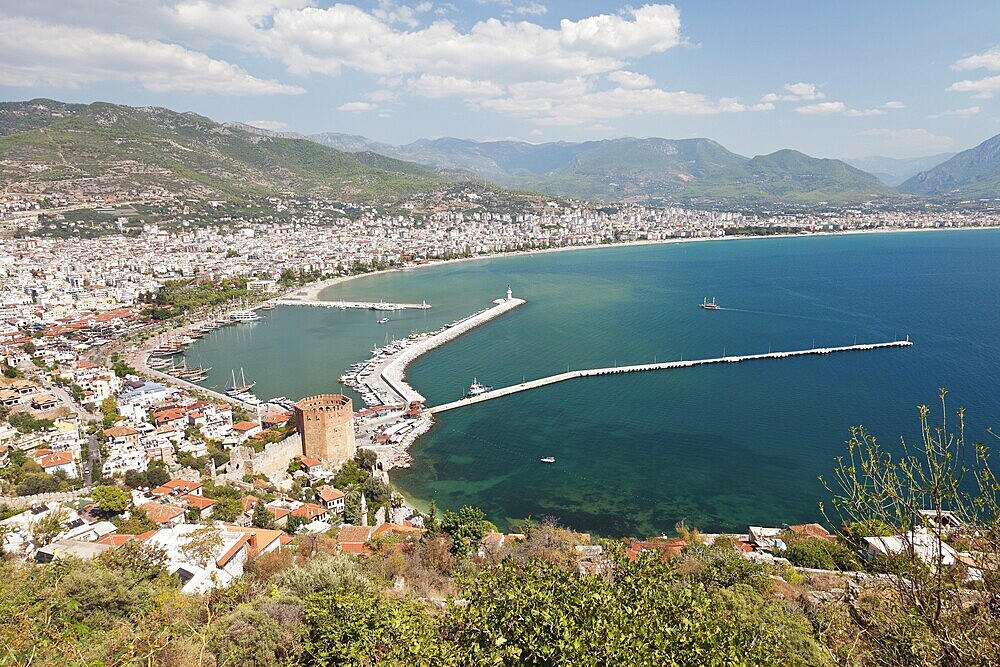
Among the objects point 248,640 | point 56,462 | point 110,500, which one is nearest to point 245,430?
point 56,462

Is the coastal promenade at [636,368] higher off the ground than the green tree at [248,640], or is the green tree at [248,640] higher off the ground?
the green tree at [248,640]

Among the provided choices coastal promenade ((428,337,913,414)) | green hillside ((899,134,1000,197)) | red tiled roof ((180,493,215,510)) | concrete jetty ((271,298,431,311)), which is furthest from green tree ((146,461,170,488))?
green hillside ((899,134,1000,197))

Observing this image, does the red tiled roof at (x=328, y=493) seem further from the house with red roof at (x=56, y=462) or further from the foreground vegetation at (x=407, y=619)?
the house with red roof at (x=56, y=462)

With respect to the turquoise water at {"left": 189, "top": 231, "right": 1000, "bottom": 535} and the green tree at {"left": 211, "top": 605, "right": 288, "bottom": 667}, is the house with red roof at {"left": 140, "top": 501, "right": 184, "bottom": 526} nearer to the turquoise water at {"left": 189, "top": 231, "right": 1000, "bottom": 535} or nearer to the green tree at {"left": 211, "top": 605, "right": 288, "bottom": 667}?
the turquoise water at {"left": 189, "top": 231, "right": 1000, "bottom": 535}

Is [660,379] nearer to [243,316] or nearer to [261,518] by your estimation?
[261,518]

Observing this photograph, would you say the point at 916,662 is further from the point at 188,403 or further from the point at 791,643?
the point at 188,403

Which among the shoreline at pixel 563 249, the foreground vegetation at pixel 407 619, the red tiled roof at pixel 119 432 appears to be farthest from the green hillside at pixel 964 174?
the foreground vegetation at pixel 407 619
